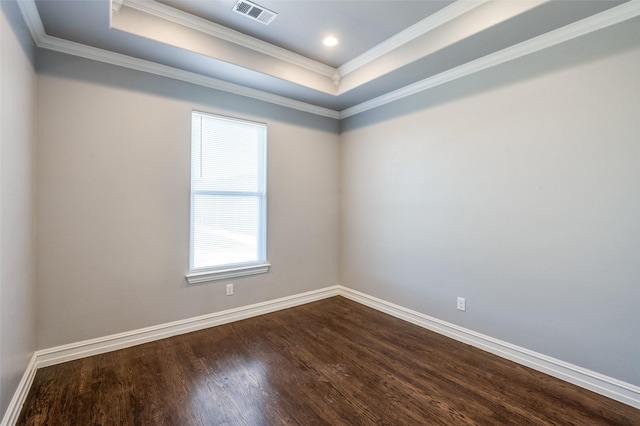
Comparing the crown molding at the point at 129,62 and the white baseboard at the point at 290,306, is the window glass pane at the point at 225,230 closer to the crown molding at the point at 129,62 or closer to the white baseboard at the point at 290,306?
the white baseboard at the point at 290,306

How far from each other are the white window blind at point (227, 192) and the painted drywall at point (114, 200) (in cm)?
12

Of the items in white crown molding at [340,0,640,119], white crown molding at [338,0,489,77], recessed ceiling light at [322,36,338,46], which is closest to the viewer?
white crown molding at [340,0,640,119]

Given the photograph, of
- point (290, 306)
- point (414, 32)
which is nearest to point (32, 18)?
point (414, 32)

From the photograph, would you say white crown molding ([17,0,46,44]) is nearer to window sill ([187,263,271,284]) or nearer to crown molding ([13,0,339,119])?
crown molding ([13,0,339,119])

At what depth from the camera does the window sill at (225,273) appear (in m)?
3.02

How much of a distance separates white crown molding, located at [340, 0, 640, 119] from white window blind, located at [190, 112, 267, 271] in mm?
1782

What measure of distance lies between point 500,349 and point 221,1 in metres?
3.68

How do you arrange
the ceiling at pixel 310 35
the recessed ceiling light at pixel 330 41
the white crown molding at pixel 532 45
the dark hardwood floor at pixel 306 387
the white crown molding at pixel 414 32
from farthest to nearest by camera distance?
the recessed ceiling light at pixel 330 41, the white crown molding at pixel 414 32, the ceiling at pixel 310 35, the white crown molding at pixel 532 45, the dark hardwood floor at pixel 306 387

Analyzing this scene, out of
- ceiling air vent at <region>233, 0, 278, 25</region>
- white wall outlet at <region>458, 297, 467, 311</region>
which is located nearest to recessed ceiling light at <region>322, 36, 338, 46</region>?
ceiling air vent at <region>233, 0, 278, 25</region>

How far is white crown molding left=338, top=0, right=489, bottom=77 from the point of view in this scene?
2303mm

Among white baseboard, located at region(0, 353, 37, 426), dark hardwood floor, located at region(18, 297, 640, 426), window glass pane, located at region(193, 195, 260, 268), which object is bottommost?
dark hardwood floor, located at region(18, 297, 640, 426)

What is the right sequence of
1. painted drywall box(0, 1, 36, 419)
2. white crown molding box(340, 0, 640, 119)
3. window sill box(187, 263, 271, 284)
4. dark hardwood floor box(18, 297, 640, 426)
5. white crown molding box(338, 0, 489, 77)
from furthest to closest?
window sill box(187, 263, 271, 284), white crown molding box(338, 0, 489, 77), white crown molding box(340, 0, 640, 119), dark hardwood floor box(18, 297, 640, 426), painted drywall box(0, 1, 36, 419)

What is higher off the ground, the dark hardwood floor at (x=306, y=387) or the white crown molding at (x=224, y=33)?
the white crown molding at (x=224, y=33)

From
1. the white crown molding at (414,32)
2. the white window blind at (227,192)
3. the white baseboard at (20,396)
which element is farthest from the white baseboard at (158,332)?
the white crown molding at (414,32)
